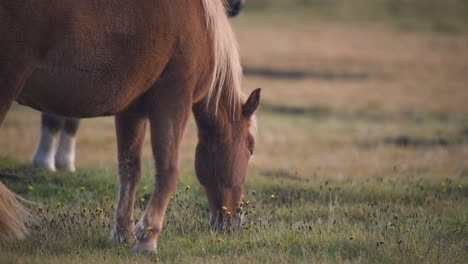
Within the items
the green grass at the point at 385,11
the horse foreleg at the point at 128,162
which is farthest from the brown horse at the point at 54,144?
the green grass at the point at 385,11

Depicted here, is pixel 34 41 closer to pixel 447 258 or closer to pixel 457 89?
pixel 447 258

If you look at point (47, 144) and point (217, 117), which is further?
point (47, 144)

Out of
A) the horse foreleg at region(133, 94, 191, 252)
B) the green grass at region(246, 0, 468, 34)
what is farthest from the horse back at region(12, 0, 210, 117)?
the green grass at region(246, 0, 468, 34)

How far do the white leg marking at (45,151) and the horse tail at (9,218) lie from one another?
4.15m

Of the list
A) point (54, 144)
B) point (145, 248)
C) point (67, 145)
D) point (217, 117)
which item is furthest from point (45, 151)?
point (145, 248)

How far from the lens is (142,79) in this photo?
213 inches

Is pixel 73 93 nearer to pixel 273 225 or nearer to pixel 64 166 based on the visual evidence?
pixel 273 225

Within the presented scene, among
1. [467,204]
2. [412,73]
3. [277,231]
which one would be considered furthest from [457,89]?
[277,231]

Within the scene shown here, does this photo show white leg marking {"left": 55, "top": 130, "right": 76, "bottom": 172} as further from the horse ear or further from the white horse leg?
the horse ear

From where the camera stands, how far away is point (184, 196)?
8.23 m

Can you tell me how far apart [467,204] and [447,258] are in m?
2.80

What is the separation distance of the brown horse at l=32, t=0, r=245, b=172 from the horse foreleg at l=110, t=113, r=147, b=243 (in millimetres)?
3433

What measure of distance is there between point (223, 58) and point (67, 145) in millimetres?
4387

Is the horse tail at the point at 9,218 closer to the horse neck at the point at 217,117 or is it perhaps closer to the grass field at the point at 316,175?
the grass field at the point at 316,175
